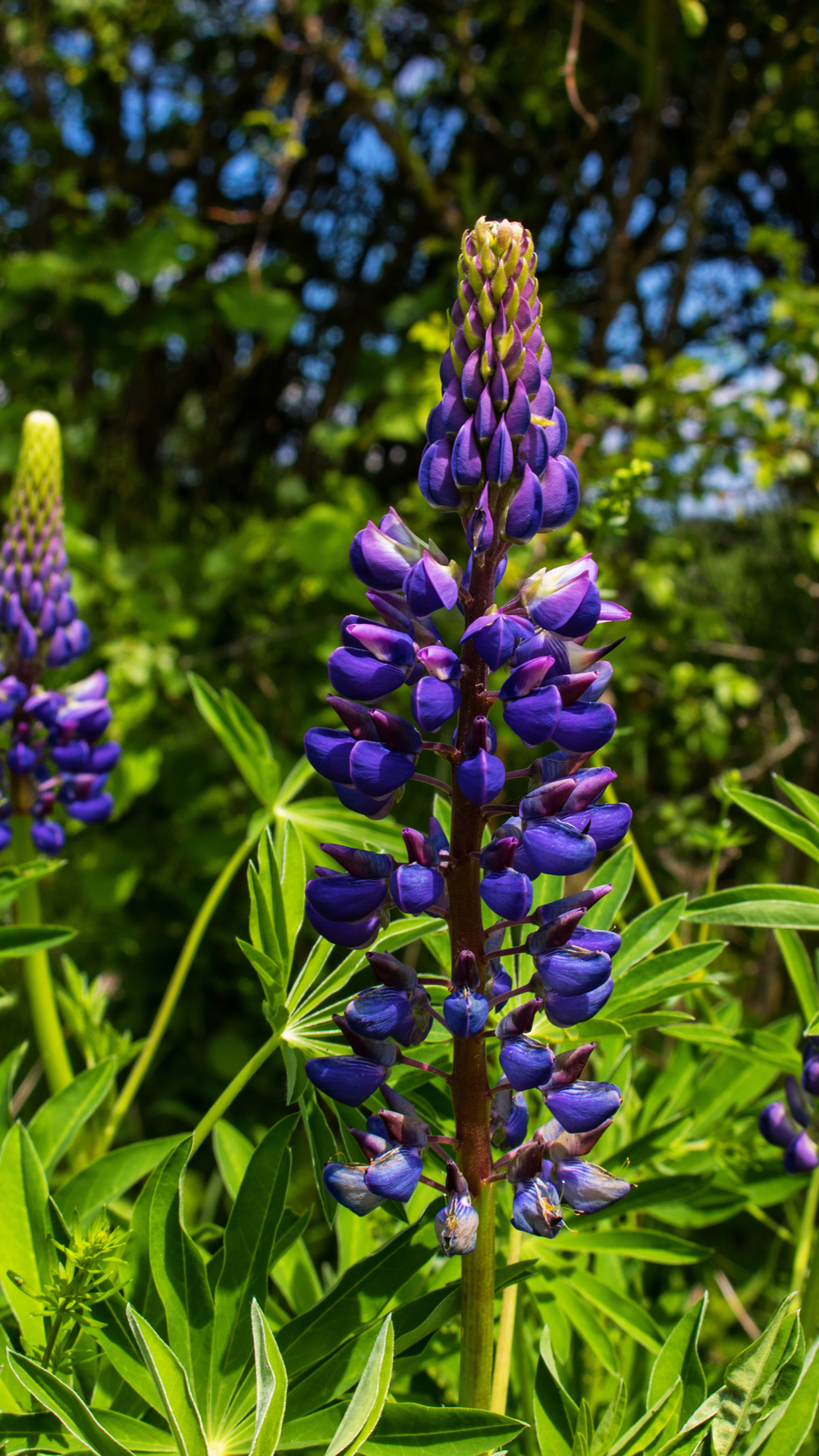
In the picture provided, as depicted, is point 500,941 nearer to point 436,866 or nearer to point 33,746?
point 436,866

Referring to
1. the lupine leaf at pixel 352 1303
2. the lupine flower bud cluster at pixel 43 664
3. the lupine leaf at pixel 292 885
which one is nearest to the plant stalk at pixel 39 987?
the lupine flower bud cluster at pixel 43 664

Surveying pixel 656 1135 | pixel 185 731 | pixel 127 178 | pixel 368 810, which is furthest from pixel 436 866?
pixel 127 178

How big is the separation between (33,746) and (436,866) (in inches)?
37.3

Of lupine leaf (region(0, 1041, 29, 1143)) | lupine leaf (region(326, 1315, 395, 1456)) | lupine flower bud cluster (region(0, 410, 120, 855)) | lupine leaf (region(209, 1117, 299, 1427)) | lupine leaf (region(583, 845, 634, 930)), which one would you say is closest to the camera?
lupine leaf (region(326, 1315, 395, 1456))

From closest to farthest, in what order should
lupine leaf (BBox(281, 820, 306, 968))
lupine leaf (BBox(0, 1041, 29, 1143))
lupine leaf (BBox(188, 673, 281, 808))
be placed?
lupine leaf (BBox(281, 820, 306, 968)) < lupine leaf (BBox(0, 1041, 29, 1143)) < lupine leaf (BBox(188, 673, 281, 808))

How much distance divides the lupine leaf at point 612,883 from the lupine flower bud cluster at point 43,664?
2.62 ft

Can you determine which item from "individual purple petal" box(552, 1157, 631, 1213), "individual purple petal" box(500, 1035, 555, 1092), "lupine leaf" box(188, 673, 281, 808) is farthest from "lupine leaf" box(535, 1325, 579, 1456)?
"lupine leaf" box(188, 673, 281, 808)

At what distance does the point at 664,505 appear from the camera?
2.88 metres

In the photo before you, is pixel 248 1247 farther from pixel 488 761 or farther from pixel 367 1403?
pixel 488 761

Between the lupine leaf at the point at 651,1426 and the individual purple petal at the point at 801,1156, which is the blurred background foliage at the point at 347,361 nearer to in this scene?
the individual purple petal at the point at 801,1156

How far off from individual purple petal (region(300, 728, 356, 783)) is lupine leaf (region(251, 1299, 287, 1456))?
0.39 metres

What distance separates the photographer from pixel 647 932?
111cm

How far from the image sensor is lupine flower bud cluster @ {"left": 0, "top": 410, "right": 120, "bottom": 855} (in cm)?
157

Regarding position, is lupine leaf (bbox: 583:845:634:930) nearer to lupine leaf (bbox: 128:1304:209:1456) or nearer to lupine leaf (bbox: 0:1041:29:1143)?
lupine leaf (bbox: 128:1304:209:1456)
